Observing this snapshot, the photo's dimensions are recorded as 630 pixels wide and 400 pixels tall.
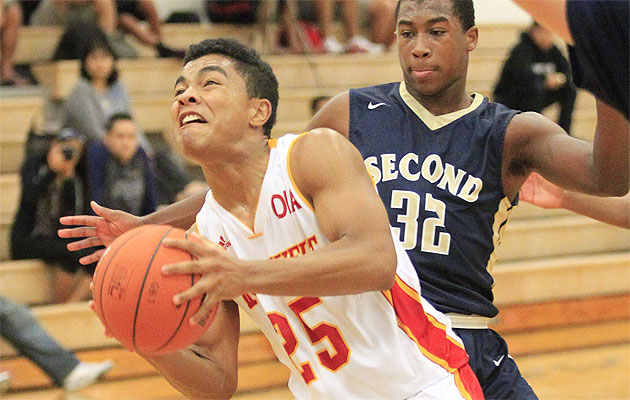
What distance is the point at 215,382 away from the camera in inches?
113

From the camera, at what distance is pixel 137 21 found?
8875 millimetres

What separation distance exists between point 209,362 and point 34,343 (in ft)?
10.0

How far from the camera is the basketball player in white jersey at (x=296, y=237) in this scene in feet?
8.43

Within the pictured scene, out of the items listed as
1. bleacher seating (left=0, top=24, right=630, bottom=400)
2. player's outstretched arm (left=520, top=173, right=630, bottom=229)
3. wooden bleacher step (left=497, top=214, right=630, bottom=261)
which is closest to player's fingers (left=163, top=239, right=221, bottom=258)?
player's outstretched arm (left=520, top=173, right=630, bottom=229)

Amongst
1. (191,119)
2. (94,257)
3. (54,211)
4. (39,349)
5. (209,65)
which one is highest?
(209,65)

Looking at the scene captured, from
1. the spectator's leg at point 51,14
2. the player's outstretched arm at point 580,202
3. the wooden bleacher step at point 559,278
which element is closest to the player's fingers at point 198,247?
the player's outstretched arm at point 580,202

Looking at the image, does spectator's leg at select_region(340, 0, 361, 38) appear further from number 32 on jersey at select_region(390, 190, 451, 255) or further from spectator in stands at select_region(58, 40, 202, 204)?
number 32 on jersey at select_region(390, 190, 451, 255)

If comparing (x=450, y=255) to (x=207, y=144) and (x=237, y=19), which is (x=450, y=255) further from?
(x=237, y=19)

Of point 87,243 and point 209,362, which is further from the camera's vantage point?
point 87,243

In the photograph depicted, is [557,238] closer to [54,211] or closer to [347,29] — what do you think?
[347,29]

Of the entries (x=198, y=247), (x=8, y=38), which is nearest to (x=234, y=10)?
(x=8, y=38)

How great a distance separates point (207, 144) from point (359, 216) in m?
0.55

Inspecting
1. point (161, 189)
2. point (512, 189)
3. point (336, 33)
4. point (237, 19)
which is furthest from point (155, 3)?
point (512, 189)

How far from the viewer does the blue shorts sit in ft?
9.66
